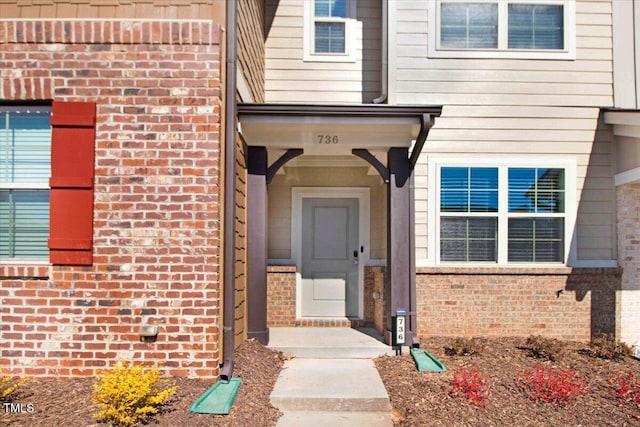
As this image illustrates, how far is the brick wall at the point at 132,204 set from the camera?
4609 millimetres

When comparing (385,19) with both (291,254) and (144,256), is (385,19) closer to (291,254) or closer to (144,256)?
(291,254)

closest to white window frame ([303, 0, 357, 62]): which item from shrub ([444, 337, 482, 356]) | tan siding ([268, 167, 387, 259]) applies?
tan siding ([268, 167, 387, 259])

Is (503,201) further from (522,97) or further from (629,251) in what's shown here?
(629,251)

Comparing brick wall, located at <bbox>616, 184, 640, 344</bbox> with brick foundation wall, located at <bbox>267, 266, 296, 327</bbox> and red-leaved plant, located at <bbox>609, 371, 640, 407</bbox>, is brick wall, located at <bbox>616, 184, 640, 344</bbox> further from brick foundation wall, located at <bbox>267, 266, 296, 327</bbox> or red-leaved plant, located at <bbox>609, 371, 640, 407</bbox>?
brick foundation wall, located at <bbox>267, 266, 296, 327</bbox>

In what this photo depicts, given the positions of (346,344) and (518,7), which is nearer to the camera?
(346,344)

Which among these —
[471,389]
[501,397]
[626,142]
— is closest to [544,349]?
[501,397]

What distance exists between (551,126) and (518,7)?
70.3 inches

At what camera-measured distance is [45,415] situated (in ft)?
12.6

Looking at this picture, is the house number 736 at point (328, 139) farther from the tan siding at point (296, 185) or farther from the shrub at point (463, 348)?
the shrub at point (463, 348)

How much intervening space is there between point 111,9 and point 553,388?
5325mm

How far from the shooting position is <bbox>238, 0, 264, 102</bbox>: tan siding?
565 cm

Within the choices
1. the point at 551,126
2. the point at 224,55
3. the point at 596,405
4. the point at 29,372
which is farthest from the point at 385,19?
the point at 29,372

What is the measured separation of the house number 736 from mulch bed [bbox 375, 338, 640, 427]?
2621mm

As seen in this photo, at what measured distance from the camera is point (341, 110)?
5562mm
